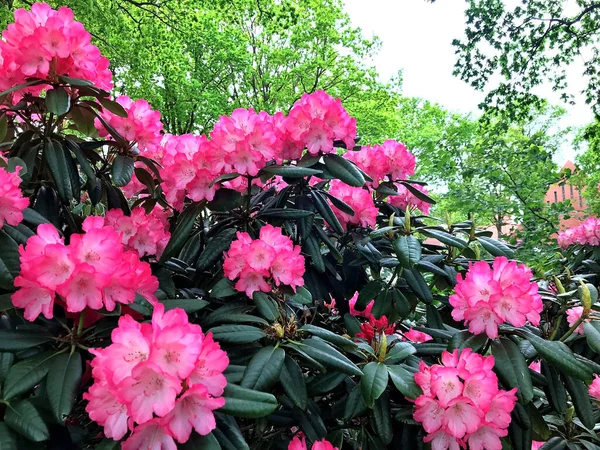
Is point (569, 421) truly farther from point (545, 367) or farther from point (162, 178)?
point (162, 178)

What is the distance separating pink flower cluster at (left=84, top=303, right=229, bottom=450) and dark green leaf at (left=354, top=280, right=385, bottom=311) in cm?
74

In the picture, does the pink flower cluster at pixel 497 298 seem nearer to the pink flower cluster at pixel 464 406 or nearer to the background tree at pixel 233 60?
the pink flower cluster at pixel 464 406

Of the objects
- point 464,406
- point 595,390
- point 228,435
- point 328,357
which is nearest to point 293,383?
point 328,357

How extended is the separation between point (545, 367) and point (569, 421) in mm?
173

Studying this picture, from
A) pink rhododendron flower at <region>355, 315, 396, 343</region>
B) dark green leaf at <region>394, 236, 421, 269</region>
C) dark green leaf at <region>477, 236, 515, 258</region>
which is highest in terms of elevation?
dark green leaf at <region>394, 236, 421, 269</region>

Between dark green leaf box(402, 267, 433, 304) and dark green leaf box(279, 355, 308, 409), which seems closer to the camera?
dark green leaf box(279, 355, 308, 409)

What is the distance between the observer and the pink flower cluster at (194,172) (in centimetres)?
118

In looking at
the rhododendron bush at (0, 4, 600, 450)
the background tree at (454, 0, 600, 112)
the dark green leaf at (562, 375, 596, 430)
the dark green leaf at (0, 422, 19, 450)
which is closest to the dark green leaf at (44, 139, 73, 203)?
the rhododendron bush at (0, 4, 600, 450)

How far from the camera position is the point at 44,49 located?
101 centimetres

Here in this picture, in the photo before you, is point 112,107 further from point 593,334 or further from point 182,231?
point 593,334

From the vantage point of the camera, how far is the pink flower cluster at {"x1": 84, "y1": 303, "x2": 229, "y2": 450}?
594mm

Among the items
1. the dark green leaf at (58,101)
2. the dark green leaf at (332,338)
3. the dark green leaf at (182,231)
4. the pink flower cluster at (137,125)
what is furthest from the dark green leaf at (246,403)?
the pink flower cluster at (137,125)

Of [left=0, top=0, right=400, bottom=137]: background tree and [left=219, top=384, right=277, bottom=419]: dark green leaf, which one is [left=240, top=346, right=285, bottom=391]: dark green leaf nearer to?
[left=219, top=384, right=277, bottom=419]: dark green leaf

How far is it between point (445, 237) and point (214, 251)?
65 cm
